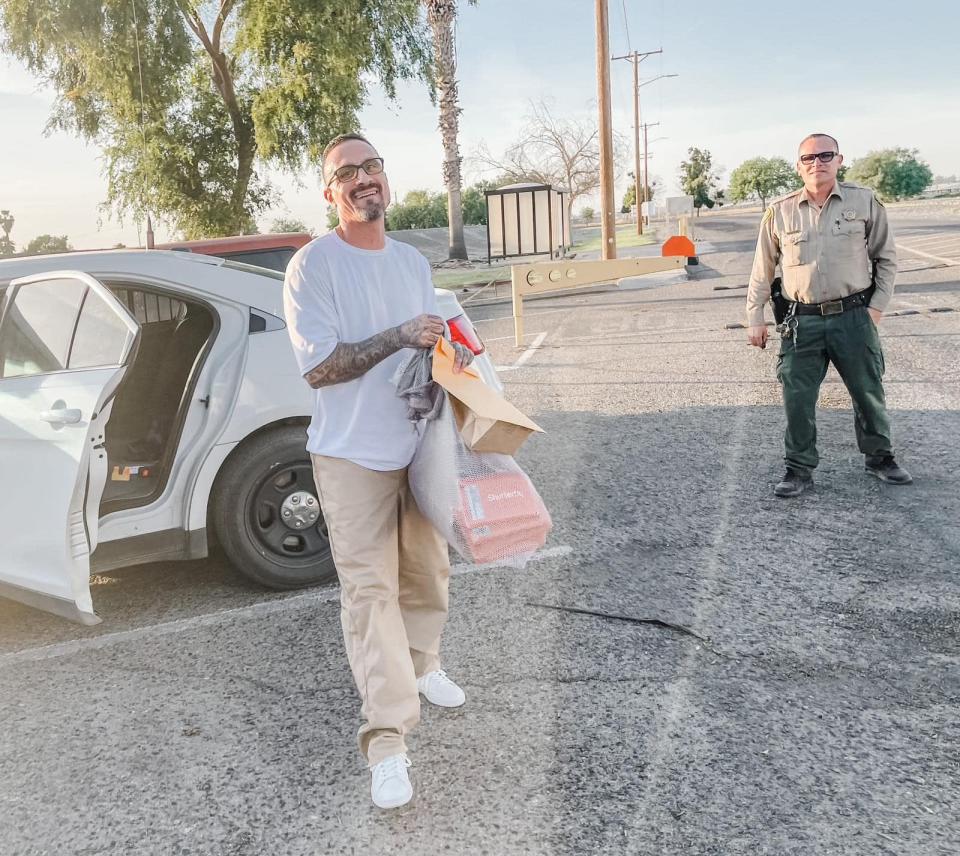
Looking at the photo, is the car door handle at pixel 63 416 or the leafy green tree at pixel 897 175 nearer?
the car door handle at pixel 63 416

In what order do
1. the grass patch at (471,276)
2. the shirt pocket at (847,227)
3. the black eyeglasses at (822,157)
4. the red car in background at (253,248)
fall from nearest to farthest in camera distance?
1. the black eyeglasses at (822,157)
2. the shirt pocket at (847,227)
3. the red car in background at (253,248)
4. the grass patch at (471,276)

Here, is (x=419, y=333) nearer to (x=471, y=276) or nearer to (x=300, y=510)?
(x=300, y=510)

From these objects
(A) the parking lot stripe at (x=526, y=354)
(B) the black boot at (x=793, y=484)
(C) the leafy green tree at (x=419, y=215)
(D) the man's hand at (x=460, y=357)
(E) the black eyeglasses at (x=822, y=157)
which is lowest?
(B) the black boot at (x=793, y=484)

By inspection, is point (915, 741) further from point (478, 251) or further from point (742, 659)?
point (478, 251)

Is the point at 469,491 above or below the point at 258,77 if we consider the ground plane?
below

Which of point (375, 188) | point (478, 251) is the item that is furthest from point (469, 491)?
point (478, 251)

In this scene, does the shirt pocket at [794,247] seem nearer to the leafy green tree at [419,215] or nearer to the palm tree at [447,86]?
the palm tree at [447,86]

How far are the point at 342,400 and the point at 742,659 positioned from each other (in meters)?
1.79

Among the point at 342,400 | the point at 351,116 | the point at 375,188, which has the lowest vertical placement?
the point at 342,400

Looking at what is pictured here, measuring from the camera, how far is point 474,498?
2600 mm

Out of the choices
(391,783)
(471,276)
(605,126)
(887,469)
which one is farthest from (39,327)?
(471,276)

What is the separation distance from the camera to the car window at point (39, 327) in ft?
12.9

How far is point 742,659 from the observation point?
3.38 meters

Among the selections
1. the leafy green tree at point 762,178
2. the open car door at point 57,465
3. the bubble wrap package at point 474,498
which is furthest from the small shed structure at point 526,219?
the leafy green tree at point 762,178
